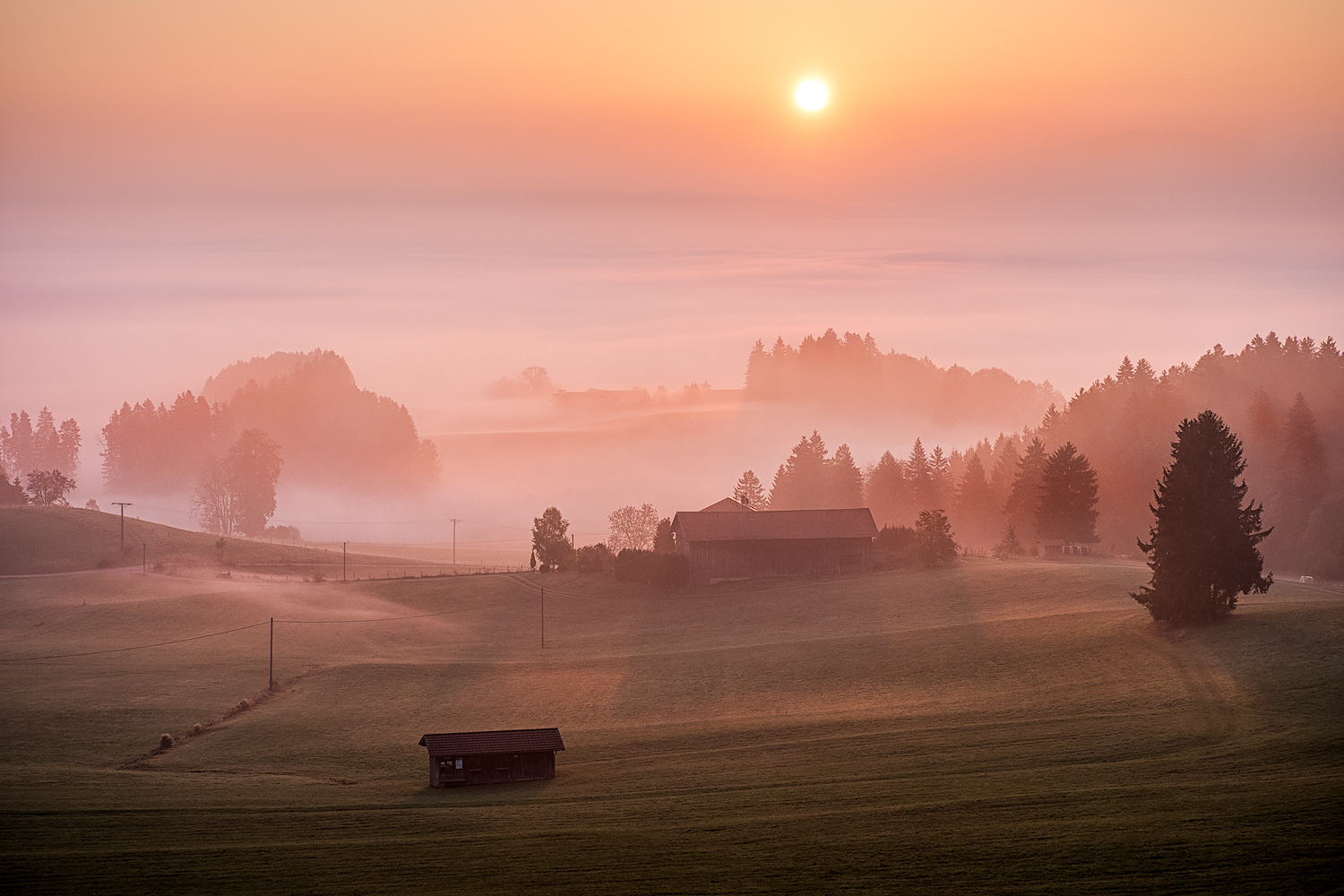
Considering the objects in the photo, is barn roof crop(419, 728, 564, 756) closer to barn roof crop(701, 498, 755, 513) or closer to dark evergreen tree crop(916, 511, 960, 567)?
barn roof crop(701, 498, 755, 513)

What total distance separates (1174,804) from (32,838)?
4233 cm

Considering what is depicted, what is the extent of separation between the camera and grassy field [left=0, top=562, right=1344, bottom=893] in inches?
1406

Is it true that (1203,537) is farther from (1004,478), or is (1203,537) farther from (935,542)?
(1004,478)

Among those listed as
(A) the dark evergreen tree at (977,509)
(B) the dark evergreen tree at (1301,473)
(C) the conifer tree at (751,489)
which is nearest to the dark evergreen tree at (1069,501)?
(A) the dark evergreen tree at (977,509)

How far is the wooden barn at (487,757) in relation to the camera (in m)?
51.5

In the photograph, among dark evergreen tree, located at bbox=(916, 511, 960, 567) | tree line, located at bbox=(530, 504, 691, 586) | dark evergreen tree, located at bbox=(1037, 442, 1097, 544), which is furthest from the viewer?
dark evergreen tree, located at bbox=(1037, 442, 1097, 544)

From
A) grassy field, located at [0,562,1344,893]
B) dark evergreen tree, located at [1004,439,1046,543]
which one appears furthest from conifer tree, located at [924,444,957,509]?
grassy field, located at [0,562,1344,893]

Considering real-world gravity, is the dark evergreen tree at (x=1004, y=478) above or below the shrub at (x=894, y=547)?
above

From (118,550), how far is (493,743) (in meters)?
101

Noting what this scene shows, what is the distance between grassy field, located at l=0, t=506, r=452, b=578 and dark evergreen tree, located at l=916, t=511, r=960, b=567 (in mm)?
72178

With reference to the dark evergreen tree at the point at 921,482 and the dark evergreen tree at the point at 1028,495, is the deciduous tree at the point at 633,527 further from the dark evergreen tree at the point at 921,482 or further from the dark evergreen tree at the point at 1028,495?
the dark evergreen tree at the point at 1028,495

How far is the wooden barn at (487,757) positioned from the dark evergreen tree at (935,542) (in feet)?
207

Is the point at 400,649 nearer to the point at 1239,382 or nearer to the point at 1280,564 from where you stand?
the point at 1280,564

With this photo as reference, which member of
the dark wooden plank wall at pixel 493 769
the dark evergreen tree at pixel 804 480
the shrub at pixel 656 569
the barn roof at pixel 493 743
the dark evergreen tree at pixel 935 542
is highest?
the dark evergreen tree at pixel 804 480
